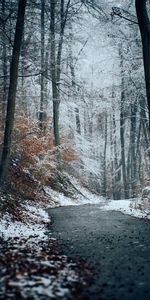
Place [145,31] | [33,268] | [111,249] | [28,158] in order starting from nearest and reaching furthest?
[33,268] < [111,249] < [145,31] < [28,158]

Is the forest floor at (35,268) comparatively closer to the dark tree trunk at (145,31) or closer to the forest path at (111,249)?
the forest path at (111,249)

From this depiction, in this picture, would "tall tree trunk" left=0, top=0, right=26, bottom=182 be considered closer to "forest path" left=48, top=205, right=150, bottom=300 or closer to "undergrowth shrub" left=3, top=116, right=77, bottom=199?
"forest path" left=48, top=205, right=150, bottom=300

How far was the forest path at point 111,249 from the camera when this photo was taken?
595 centimetres

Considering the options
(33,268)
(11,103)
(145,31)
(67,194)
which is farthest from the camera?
(67,194)

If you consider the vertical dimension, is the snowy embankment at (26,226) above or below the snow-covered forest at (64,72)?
below

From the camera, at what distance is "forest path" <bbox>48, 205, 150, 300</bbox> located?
19.5ft

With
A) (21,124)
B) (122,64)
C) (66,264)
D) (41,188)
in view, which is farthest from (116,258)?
(122,64)

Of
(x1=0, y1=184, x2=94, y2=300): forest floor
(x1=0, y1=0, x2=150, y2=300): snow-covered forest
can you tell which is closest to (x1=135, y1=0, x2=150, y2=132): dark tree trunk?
(x1=0, y1=0, x2=150, y2=300): snow-covered forest

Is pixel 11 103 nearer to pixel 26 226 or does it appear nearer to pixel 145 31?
pixel 26 226

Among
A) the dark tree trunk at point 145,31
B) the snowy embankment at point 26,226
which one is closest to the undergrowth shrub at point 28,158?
the snowy embankment at point 26,226

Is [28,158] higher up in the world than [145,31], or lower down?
lower down

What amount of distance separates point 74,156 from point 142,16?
50.4 feet

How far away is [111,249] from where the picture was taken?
29.8 feet

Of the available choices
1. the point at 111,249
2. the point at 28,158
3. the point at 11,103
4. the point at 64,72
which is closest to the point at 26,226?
the point at 111,249
